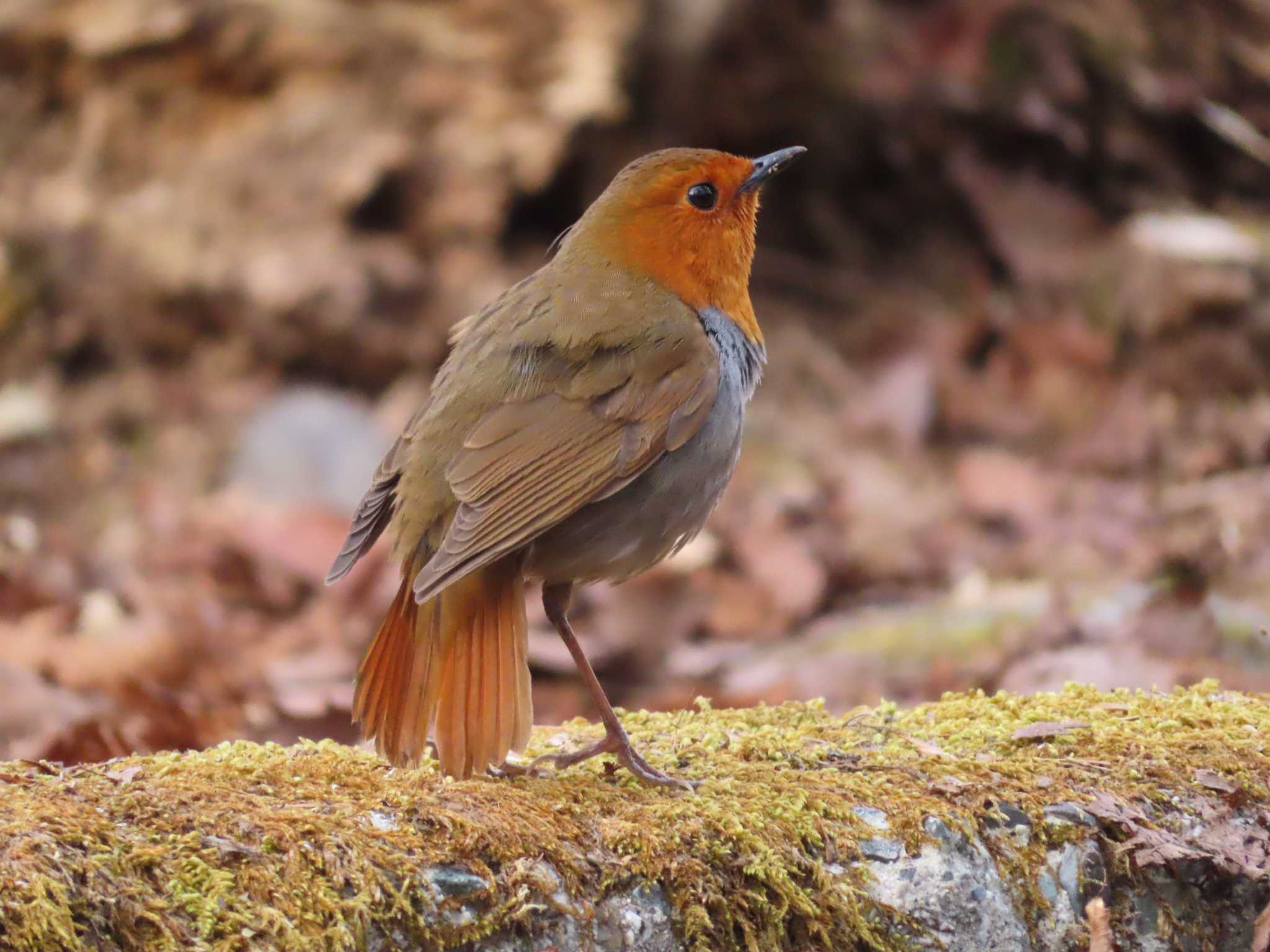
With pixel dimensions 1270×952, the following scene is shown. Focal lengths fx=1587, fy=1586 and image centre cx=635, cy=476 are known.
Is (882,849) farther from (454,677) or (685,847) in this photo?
(454,677)

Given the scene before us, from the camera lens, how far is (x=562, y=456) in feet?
10.5

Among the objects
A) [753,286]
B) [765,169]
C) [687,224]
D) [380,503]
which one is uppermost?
[753,286]

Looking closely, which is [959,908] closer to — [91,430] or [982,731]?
[982,731]

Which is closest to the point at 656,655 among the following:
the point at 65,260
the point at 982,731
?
the point at 982,731

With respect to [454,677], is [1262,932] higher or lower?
lower

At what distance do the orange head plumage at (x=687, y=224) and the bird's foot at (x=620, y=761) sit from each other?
1080 mm

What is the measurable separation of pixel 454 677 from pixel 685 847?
592 mm

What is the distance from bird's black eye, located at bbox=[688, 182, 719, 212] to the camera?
3707 millimetres

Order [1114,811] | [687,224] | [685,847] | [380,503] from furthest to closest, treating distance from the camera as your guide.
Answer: [687,224] < [380,503] < [1114,811] < [685,847]

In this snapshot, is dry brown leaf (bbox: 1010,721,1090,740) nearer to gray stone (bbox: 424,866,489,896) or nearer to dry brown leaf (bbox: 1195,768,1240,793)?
dry brown leaf (bbox: 1195,768,1240,793)

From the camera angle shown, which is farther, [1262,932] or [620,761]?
[620,761]

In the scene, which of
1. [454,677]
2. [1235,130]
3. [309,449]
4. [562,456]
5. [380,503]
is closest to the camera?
[454,677]

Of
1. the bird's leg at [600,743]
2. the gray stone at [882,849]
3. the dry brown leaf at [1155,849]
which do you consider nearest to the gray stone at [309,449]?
the bird's leg at [600,743]

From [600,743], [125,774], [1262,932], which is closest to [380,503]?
[600,743]
